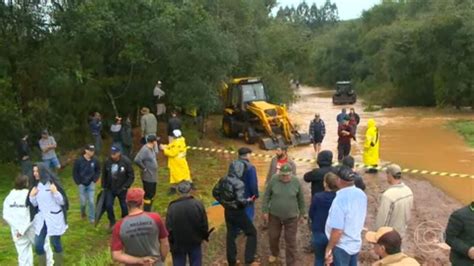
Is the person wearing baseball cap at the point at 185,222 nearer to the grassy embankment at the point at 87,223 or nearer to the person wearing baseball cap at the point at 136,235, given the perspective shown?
the person wearing baseball cap at the point at 136,235

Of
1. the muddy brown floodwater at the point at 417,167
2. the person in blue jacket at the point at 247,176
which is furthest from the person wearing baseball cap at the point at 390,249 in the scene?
the muddy brown floodwater at the point at 417,167

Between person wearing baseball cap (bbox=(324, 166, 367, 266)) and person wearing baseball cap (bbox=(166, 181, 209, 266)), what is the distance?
1.48 m

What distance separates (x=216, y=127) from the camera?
2612cm

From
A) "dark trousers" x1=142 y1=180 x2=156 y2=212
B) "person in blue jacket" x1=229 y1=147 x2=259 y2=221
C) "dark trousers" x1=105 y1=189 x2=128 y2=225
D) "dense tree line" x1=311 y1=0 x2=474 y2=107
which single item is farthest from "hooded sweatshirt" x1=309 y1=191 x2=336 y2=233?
"dense tree line" x1=311 y1=0 x2=474 y2=107

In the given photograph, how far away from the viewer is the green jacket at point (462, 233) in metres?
5.30

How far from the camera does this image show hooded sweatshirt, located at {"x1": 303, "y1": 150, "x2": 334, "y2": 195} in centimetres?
767

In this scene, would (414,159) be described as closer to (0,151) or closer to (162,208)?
(162,208)

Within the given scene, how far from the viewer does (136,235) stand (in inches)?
208

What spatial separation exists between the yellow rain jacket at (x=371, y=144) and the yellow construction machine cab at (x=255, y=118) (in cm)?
507

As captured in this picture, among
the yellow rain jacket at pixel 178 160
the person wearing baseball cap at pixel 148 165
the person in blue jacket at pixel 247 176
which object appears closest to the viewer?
the person in blue jacket at pixel 247 176

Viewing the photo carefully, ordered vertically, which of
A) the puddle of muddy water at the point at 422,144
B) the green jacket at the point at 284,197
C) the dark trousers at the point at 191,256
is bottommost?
the puddle of muddy water at the point at 422,144

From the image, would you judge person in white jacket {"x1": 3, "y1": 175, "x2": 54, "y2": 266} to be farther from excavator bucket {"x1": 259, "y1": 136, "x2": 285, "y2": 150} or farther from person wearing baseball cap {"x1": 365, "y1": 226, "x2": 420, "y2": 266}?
excavator bucket {"x1": 259, "y1": 136, "x2": 285, "y2": 150}

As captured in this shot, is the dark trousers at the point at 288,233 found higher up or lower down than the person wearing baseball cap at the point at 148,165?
lower down

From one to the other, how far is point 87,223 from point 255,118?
11751 mm
